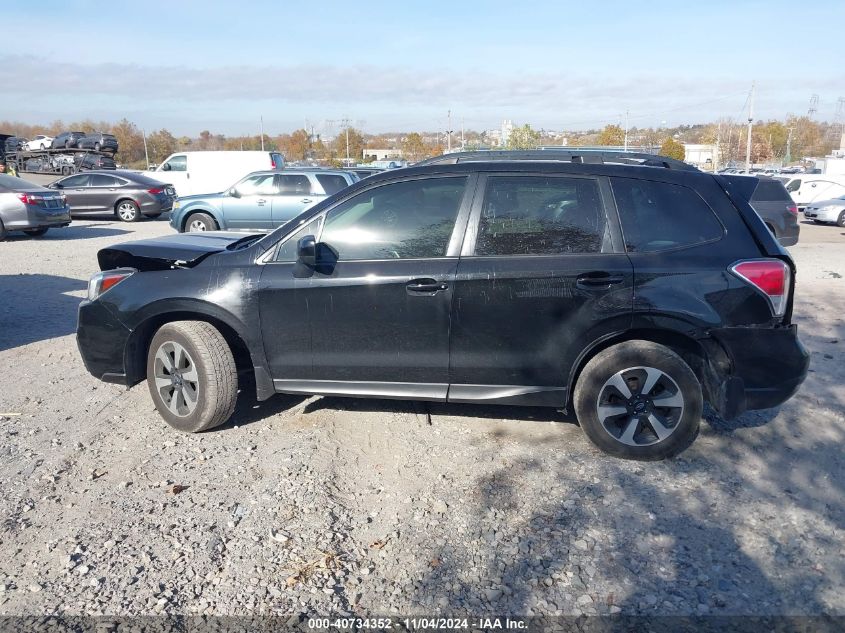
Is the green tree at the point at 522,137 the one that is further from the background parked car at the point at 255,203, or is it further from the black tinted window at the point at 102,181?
the background parked car at the point at 255,203

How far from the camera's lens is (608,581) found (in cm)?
301

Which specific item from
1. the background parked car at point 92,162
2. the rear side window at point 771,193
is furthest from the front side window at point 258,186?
the background parked car at point 92,162

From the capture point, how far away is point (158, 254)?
15.5 ft

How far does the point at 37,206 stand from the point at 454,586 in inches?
590

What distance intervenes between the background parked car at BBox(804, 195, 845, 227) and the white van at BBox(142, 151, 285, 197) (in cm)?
1704

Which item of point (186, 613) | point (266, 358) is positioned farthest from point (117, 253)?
point (186, 613)

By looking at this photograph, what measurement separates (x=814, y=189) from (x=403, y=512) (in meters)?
26.5

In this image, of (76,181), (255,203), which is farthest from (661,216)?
(76,181)

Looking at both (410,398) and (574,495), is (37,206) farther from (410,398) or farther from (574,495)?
(574,495)

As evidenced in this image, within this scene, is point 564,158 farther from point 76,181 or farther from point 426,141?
point 426,141

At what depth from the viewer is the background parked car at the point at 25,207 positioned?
14.4m

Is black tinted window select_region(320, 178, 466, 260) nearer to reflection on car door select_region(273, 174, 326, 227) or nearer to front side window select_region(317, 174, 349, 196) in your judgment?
reflection on car door select_region(273, 174, 326, 227)

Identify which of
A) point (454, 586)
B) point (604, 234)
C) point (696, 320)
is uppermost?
point (604, 234)

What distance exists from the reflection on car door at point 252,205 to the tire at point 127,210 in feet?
20.6
